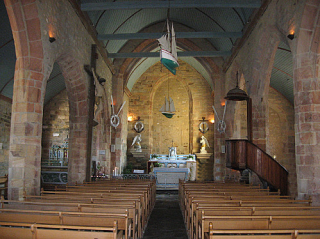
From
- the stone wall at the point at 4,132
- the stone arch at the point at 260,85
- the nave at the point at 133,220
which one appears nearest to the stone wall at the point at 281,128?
the stone arch at the point at 260,85

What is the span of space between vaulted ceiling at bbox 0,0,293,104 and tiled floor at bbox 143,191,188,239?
223 inches

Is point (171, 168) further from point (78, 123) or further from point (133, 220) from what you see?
point (133, 220)

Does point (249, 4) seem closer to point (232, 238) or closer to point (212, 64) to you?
point (212, 64)

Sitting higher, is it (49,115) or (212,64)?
(212,64)

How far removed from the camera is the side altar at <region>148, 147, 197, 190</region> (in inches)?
491

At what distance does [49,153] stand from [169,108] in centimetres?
641

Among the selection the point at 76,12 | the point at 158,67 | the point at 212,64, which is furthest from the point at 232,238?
the point at 158,67

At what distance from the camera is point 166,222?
6.50 metres

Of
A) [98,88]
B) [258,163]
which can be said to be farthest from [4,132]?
[258,163]

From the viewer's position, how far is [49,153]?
562 inches

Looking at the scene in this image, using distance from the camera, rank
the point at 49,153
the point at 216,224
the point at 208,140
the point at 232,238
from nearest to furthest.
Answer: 1. the point at 232,238
2. the point at 216,224
3. the point at 49,153
4. the point at 208,140

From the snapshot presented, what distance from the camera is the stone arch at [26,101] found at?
18.9ft

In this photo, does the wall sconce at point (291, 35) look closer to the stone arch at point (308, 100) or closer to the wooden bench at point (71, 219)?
the stone arch at point (308, 100)

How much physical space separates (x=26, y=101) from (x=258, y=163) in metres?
5.63
